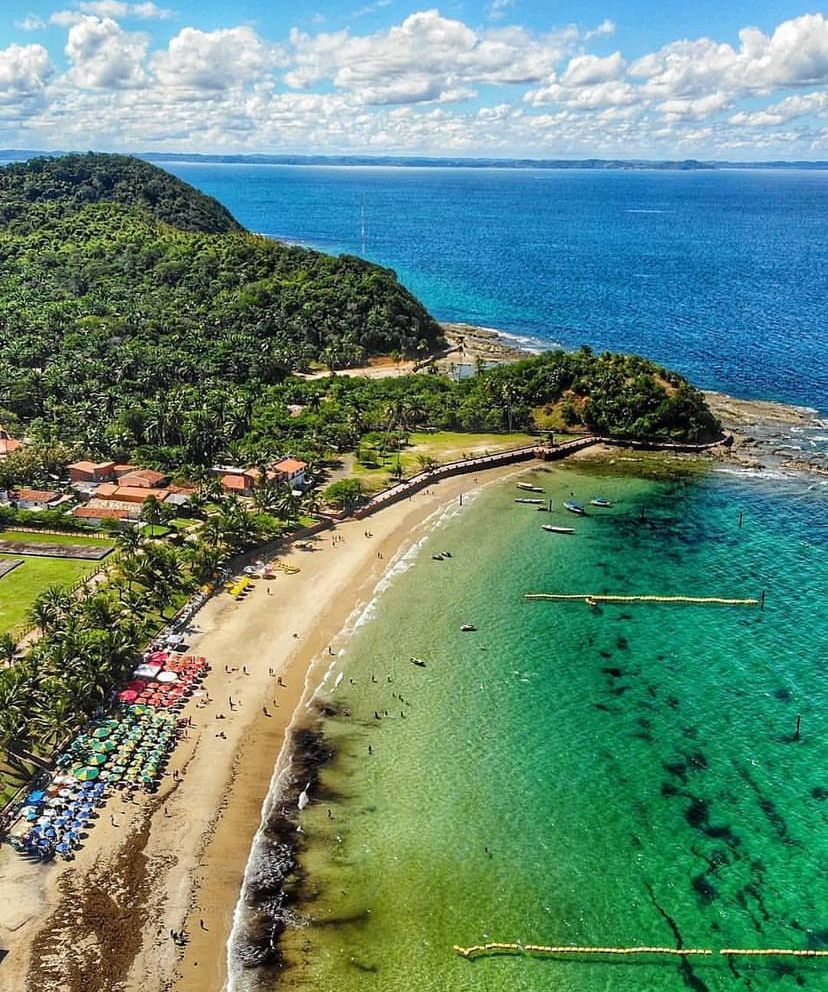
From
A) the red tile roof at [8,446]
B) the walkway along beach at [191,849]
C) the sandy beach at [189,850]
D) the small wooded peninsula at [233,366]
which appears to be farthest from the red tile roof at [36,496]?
the sandy beach at [189,850]

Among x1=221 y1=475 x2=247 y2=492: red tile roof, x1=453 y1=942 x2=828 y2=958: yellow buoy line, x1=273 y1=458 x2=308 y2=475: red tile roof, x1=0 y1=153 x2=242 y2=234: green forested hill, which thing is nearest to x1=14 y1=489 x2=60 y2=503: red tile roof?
x1=221 y1=475 x2=247 y2=492: red tile roof

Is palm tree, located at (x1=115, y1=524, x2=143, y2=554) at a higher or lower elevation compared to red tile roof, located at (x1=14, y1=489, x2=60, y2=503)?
higher

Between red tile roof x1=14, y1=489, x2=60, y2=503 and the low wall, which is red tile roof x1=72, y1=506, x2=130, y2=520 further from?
the low wall

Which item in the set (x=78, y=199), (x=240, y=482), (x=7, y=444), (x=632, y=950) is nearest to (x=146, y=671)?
(x=240, y=482)

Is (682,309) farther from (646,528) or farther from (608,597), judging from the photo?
(608,597)

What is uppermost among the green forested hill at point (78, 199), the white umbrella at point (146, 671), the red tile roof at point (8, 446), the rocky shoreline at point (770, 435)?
the green forested hill at point (78, 199)

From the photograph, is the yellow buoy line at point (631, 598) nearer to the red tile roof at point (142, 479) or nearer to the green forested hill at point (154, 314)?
the red tile roof at point (142, 479)

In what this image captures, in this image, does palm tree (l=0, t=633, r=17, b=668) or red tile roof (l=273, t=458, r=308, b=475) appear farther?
red tile roof (l=273, t=458, r=308, b=475)
